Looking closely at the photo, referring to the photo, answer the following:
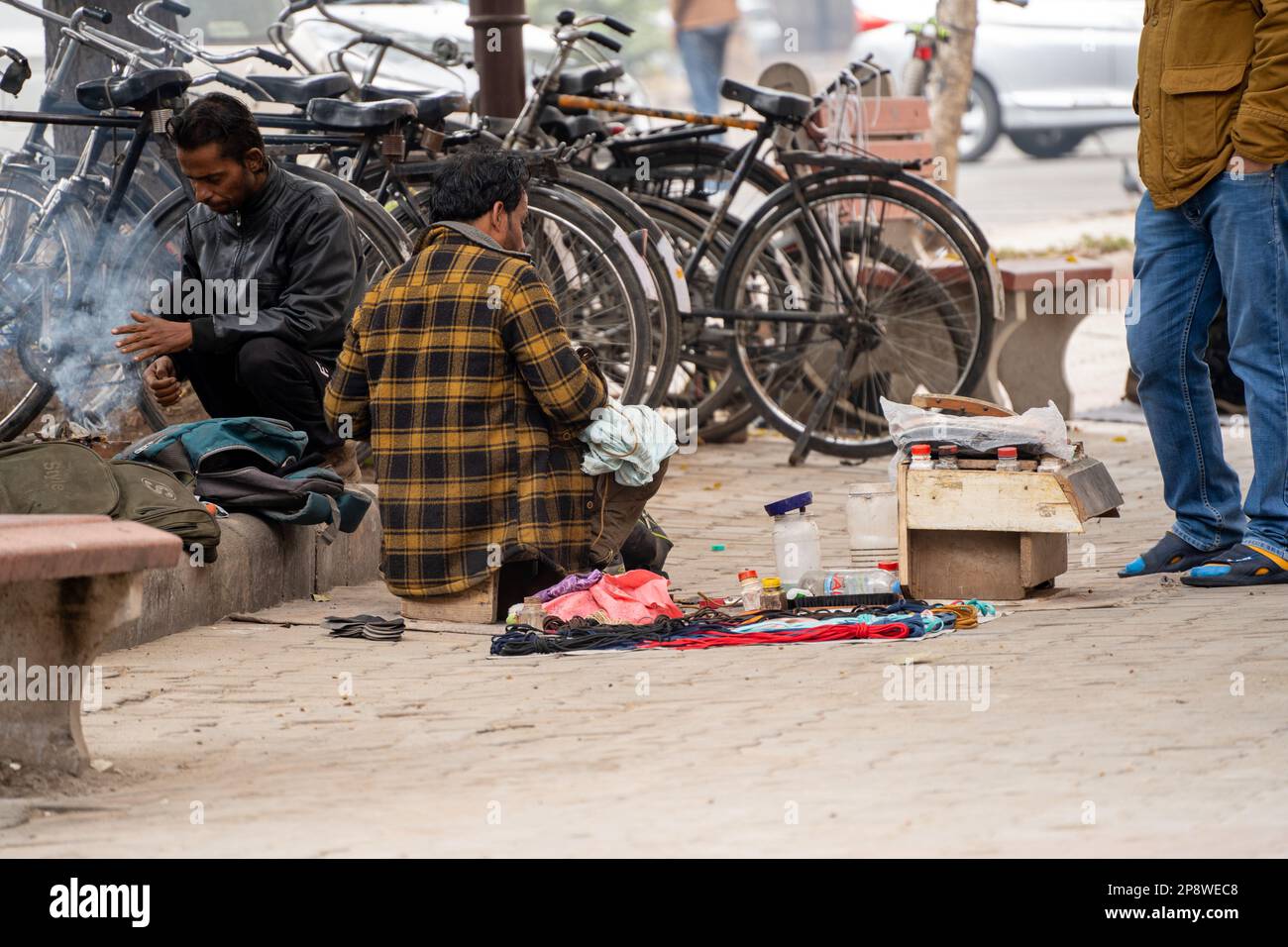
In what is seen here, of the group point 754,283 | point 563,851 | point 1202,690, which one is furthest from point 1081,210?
point 563,851

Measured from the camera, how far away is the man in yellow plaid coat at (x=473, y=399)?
5.25 metres

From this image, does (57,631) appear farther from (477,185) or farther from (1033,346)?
(1033,346)

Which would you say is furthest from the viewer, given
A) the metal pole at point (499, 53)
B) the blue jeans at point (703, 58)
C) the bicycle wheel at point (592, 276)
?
the blue jeans at point (703, 58)

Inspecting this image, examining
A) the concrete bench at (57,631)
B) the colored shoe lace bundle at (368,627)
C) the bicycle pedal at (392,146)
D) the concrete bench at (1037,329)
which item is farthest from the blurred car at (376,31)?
the concrete bench at (57,631)

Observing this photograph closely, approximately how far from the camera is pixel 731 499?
308 inches

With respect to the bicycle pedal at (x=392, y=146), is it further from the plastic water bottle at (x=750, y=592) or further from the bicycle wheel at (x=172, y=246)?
the plastic water bottle at (x=750, y=592)

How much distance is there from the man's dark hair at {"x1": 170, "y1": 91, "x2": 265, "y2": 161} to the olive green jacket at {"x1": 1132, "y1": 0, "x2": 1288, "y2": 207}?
8.99 feet

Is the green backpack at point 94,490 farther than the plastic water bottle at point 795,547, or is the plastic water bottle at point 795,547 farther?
the plastic water bottle at point 795,547

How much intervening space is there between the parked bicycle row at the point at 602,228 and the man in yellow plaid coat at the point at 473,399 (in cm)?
105

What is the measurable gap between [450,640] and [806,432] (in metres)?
3.52

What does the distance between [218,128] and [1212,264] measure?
3.03m

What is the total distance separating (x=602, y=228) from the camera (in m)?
7.57

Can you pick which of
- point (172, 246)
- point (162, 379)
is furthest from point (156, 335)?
point (172, 246)

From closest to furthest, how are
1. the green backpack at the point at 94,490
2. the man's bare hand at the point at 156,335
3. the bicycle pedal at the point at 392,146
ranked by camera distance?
the green backpack at the point at 94,490, the man's bare hand at the point at 156,335, the bicycle pedal at the point at 392,146
